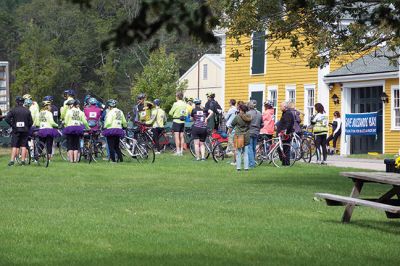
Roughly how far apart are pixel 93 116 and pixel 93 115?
70 millimetres

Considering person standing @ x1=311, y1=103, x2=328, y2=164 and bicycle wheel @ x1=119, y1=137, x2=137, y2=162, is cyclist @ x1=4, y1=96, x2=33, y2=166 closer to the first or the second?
bicycle wheel @ x1=119, y1=137, x2=137, y2=162

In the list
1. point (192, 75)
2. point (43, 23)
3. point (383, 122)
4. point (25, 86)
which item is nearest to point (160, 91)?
point (192, 75)

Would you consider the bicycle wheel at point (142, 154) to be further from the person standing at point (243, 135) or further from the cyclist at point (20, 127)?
the person standing at point (243, 135)

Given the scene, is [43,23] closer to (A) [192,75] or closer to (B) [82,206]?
(A) [192,75]

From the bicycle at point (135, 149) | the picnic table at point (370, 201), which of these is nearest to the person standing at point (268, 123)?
the bicycle at point (135, 149)

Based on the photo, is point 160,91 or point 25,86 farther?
point 25,86

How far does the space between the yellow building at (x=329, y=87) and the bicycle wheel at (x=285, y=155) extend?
28.1 ft

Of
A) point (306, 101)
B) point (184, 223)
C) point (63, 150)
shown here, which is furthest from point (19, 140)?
point (306, 101)

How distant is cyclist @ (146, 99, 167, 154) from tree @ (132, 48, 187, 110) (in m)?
38.5

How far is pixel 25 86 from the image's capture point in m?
89.3

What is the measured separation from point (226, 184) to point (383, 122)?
2182 cm

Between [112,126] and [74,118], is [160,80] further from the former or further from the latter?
[74,118]

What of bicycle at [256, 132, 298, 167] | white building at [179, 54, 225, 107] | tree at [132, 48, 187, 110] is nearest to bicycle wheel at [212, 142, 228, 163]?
bicycle at [256, 132, 298, 167]

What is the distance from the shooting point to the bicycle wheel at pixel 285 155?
100 ft
